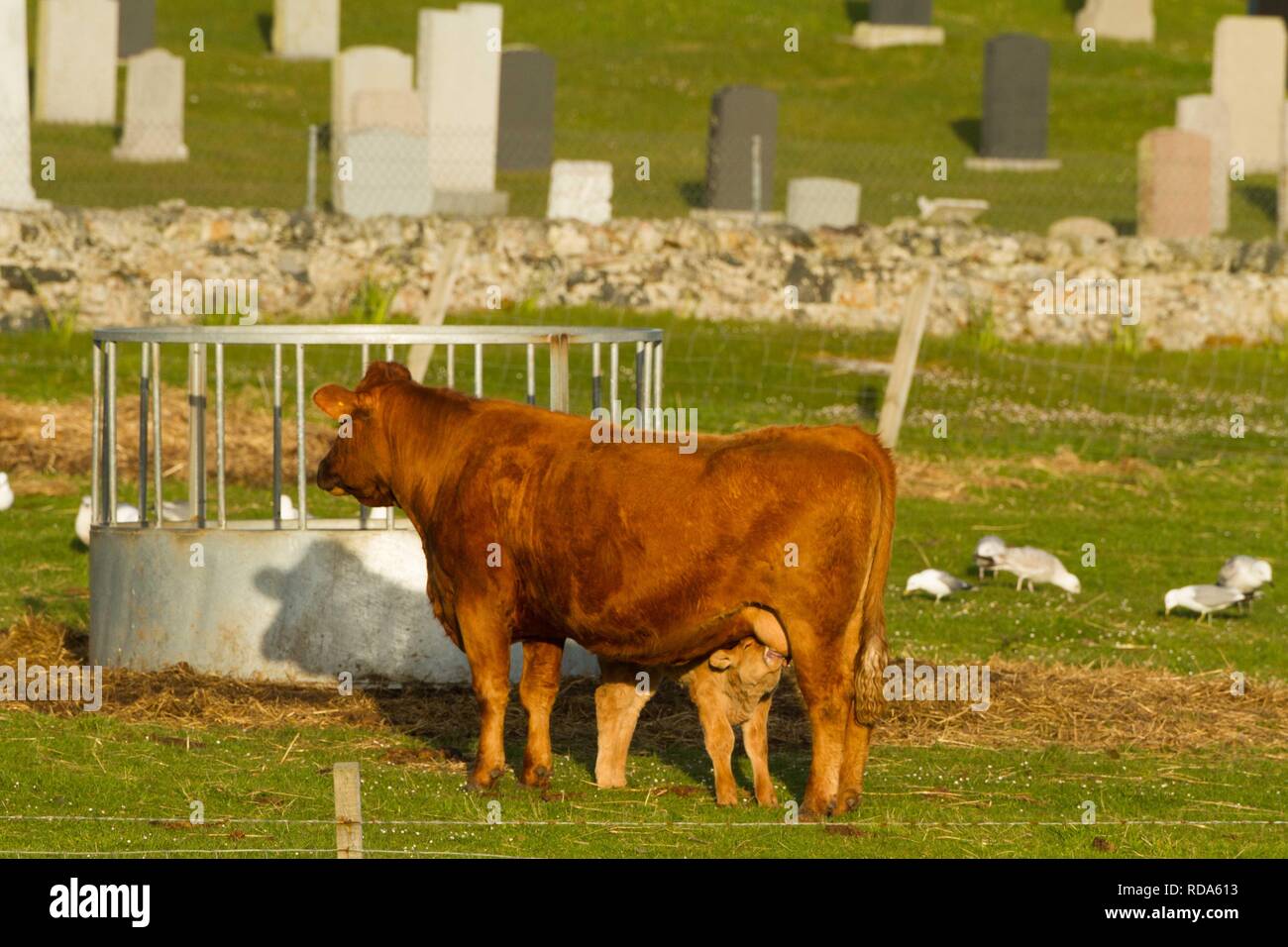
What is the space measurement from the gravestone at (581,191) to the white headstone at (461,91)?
Answer: 2583 mm

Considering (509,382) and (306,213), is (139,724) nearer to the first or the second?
(509,382)

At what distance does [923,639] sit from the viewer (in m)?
12.8

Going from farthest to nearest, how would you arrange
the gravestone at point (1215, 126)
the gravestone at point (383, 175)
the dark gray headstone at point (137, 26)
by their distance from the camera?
the dark gray headstone at point (137, 26) → the gravestone at point (1215, 126) → the gravestone at point (383, 175)

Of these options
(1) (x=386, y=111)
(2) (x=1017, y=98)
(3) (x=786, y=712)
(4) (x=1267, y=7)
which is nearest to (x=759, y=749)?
(3) (x=786, y=712)

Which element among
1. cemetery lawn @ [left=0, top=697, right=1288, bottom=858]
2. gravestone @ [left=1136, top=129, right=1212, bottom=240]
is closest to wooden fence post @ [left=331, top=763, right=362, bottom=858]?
cemetery lawn @ [left=0, top=697, right=1288, bottom=858]

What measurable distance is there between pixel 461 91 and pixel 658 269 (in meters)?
6.72

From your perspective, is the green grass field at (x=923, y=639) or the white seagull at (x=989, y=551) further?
the white seagull at (x=989, y=551)

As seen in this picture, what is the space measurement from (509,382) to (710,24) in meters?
25.5

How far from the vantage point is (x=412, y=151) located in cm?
2716

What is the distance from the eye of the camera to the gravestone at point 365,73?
30.2 meters

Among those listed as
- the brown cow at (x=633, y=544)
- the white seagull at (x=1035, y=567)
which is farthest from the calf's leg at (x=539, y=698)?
the white seagull at (x=1035, y=567)

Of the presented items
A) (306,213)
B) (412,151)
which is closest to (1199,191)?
(412,151)

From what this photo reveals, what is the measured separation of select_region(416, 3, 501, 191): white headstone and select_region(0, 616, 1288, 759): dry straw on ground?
19.4 meters

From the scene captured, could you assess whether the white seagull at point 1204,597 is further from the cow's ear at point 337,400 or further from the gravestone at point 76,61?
the gravestone at point 76,61
